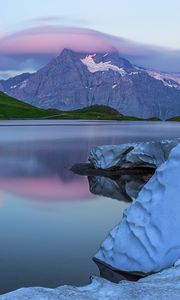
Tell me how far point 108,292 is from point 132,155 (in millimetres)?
27767

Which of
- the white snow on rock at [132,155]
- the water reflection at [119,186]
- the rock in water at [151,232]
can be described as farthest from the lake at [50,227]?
the white snow on rock at [132,155]

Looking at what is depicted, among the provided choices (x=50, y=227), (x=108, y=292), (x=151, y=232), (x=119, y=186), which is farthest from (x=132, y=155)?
(x=108, y=292)

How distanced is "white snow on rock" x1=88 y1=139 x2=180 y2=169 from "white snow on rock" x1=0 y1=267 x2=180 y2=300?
24639 mm

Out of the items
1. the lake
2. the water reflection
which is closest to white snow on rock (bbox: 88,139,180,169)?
the water reflection

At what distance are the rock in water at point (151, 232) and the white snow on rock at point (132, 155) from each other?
1896cm

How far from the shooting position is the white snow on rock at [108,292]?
1007 cm

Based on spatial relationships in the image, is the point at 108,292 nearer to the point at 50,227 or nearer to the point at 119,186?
the point at 50,227

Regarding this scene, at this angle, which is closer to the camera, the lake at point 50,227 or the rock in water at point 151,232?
the rock in water at point 151,232

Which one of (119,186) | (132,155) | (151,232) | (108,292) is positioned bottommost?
(119,186)

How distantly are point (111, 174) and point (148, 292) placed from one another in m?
28.4

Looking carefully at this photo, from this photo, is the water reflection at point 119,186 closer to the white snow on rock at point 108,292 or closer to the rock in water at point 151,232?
the rock in water at point 151,232

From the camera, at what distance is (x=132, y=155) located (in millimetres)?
38062

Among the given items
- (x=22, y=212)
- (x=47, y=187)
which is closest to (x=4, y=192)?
(x=47, y=187)

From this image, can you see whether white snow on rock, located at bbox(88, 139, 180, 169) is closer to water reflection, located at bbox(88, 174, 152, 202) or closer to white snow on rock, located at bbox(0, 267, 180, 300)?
water reflection, located at bbox(88, 174, 152, 202)
